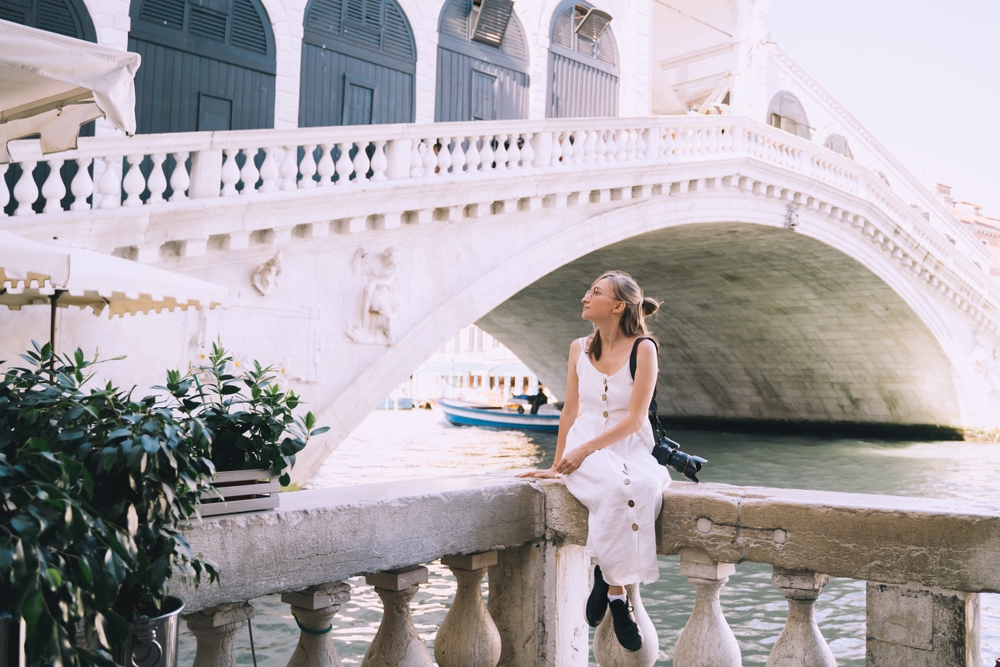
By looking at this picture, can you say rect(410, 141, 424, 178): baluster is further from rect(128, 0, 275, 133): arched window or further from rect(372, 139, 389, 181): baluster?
rect(128, 0, 275, 133): arched window

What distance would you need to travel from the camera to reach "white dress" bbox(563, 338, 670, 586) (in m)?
2.13

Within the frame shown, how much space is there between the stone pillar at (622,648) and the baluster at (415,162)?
693 centimetres

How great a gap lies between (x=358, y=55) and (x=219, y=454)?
888cm

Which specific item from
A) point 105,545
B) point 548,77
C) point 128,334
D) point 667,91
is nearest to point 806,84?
point 667,91

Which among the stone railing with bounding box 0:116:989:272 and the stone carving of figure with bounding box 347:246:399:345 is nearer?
the stone railing with bounding box 0:116:989:272

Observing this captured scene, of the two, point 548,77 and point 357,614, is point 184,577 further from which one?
point 548,77

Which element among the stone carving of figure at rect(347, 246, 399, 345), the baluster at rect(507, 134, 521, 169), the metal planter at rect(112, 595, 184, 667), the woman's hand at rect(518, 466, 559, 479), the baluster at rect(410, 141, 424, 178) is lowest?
the metal planter at rect(112, 595, 184, 667)

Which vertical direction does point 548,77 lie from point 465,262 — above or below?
above

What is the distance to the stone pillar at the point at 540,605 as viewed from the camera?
2309 mm

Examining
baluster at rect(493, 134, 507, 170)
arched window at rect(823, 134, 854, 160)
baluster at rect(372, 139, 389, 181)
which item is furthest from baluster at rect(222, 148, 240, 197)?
arched window at rect(823, 134, 854, 160)

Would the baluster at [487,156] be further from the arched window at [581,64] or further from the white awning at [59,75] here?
the white awning at [59,75]

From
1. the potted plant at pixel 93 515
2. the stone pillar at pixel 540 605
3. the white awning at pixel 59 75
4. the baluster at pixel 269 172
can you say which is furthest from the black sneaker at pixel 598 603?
the baluster at pixel 269 172

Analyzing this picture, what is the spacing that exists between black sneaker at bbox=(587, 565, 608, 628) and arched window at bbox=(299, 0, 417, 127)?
8086mm

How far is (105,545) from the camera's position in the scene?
125 centimetres
